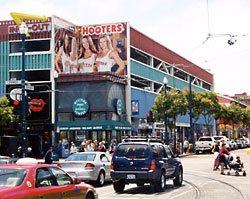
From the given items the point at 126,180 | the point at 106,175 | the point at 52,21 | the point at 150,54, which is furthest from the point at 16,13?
the point at 126,180

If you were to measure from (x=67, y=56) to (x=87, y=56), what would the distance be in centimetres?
210

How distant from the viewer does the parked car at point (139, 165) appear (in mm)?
17266

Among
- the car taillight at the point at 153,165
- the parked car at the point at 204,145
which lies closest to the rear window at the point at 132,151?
the car taillight at the point at 153,165

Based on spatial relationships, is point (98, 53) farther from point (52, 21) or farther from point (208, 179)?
point (208, 179)

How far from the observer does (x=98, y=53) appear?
52.5 meters

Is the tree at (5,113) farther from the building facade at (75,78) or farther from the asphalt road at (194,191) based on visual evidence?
the asphalt road at (194,191)

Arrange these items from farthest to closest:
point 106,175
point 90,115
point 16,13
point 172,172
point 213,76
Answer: point 213,76
point 90,115
point 16,13
point 106,175
point 172,172

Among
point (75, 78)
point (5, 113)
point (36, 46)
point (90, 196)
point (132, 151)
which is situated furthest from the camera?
point (36, 46)

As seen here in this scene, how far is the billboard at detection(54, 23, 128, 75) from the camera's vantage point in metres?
52.3

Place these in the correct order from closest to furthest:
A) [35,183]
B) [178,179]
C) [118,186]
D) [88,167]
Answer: [35,183] < [118,186] < [88,167] < [178,179]

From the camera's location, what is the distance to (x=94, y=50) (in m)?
52.6

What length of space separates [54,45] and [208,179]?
32592 millimetres

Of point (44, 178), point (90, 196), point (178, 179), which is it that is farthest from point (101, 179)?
point (44, 178)

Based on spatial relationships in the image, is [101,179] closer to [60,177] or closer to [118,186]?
[118,186]
